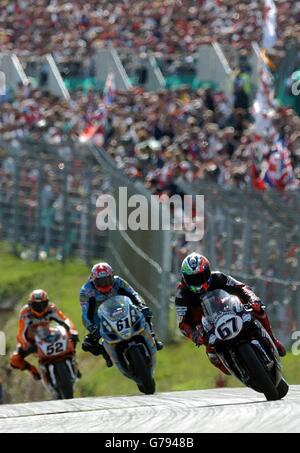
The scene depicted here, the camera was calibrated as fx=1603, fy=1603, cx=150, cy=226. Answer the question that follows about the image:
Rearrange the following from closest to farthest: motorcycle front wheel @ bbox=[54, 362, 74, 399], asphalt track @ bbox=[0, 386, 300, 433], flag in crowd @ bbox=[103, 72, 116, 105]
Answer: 1. asphalt track @ bbox=[0, 386, 300, 433]
2. motorcycle front wheel @ bbox=[54, 362, 74, 399]
3. flag in crowd @ bbox=[103, 72, 116, 105]

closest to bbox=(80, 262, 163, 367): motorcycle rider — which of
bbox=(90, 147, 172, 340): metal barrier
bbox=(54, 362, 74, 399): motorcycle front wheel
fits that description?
bbox=(54, 362, 74, 399): motorcycle front wheel

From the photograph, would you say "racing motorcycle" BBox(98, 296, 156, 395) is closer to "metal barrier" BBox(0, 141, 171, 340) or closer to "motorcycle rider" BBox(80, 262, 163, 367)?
"motorcycle rider" BBox(80, 262, 163, 367)

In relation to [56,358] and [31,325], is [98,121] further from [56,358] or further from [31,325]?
[56,358]

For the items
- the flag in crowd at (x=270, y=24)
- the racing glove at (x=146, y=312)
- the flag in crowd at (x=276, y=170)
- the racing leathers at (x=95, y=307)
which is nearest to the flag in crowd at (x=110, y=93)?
the flag in crowd at (x=270, y=24)

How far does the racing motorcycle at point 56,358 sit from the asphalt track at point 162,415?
11.7ft

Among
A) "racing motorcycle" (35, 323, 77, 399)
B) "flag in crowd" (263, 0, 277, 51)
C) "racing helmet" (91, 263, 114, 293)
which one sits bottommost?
"racing motorcycle" (35, 323, 77, 399)

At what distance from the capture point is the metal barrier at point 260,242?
16172 millimetres

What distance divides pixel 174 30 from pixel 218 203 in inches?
410

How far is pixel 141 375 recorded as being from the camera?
45.9 ft

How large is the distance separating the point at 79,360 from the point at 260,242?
15.1ft

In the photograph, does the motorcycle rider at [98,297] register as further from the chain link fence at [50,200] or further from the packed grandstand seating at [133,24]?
the packed grandstand seating at [133,24]

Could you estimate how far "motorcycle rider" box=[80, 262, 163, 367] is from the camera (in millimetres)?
14383

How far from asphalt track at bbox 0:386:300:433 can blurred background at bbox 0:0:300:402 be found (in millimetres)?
4008

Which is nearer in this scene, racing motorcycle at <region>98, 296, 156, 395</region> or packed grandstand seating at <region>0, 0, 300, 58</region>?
racing motorcycle at <region>98, 296, 156, 395</region>
